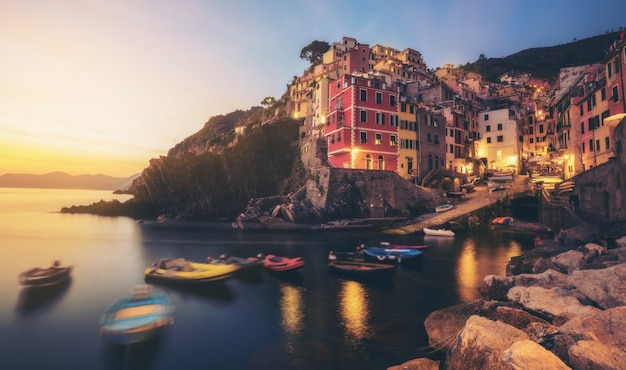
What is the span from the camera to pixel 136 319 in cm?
1706

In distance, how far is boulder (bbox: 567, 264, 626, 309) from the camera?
505 inches

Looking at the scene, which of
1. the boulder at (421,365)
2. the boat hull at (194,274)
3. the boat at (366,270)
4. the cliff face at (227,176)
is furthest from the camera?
the cliff face at (227,176)

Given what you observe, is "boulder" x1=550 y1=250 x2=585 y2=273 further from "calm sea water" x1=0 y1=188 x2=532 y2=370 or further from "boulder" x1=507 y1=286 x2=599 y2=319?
"boulder" x1=507 y1=286 x2=599 y2=319

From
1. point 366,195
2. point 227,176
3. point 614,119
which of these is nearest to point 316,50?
point 227,176

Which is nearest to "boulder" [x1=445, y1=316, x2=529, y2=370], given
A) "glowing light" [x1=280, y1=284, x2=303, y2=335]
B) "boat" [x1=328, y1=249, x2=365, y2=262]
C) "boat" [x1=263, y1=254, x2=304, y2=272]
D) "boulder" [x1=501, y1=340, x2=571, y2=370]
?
"boulder" [x1=501, y1=340, x2=571, y2=370]

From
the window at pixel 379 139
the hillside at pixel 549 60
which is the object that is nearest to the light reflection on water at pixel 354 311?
the window at pixel 379 139

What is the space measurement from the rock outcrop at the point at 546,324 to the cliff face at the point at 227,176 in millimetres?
60281

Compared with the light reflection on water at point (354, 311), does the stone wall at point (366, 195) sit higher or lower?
higher

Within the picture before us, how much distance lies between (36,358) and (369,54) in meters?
87.3

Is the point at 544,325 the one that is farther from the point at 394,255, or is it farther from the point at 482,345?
the point at 394,255

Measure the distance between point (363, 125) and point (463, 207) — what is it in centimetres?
2065

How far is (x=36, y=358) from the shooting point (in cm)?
1609

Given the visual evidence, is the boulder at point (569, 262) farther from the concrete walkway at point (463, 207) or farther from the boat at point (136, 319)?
the concrete walkway at point (463, 207)

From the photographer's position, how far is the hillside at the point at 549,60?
140 metres
